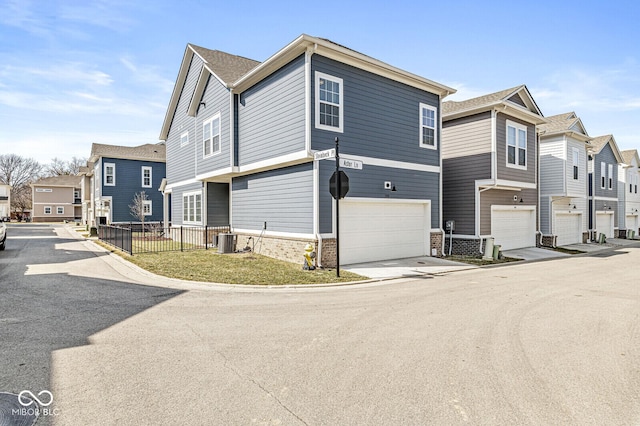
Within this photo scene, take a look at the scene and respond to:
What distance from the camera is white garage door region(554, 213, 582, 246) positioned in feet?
74.3

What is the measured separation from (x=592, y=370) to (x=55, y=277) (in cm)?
1214

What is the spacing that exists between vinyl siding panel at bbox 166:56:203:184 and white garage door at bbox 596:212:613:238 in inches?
1202

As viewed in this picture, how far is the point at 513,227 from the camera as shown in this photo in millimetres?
18672

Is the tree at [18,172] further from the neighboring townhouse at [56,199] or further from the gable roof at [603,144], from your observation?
the gable roof at [603,144]

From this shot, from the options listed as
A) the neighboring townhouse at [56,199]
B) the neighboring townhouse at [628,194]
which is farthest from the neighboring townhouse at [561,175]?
the neighboring townhouse at [56,199]

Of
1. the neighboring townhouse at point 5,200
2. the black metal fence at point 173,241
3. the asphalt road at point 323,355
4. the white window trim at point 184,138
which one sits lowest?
the asphalt road at point 323,355

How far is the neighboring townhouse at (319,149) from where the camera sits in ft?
39.2

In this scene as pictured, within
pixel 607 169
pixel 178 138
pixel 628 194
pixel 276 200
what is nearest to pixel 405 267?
pixel 276 200

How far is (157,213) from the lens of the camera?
32.4 meters

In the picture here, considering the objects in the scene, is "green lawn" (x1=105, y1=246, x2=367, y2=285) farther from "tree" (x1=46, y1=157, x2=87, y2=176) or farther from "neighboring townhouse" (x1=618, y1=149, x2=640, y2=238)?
"tree" (x1=46, y1=157, x2=87, y2=176)

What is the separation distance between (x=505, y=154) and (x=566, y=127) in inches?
310

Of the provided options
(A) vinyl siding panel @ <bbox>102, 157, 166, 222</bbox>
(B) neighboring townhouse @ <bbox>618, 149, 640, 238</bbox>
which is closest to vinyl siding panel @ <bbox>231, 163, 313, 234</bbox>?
(A) vinyl siding panel @ <bbox>102, 157, 166, 222</bbox>

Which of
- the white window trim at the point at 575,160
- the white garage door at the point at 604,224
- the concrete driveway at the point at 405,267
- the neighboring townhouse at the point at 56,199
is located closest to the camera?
the concrete driveway at the point at 405,267

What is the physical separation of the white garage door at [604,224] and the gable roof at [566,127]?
873cm
